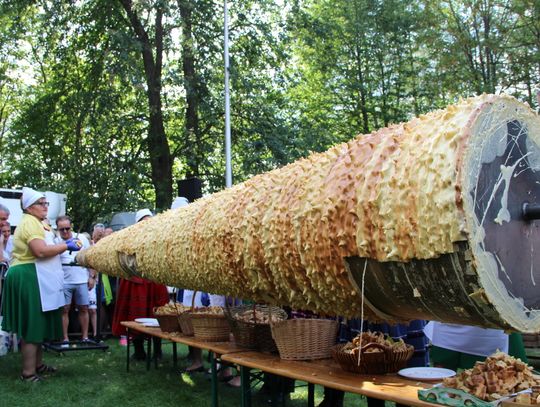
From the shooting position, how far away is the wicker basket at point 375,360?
9.40 feet

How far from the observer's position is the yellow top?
543cm

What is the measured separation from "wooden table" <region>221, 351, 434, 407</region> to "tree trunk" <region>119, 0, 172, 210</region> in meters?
9.82

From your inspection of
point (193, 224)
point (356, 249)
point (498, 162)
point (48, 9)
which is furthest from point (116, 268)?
point (48, 9)

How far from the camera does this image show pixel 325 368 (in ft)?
10.1

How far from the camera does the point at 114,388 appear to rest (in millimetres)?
5512

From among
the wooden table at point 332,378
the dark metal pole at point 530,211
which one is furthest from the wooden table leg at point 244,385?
the dark metal pole at point 530,211

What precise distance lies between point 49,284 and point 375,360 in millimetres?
3626

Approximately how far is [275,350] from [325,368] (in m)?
0.65

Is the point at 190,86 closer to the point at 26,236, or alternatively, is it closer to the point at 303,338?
the point at 26,236

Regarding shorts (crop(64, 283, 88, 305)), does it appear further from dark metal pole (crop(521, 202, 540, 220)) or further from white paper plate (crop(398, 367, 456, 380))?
dark metal pole (crop(521, 202, 540, 220))

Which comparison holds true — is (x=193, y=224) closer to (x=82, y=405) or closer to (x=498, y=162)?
(x=498, y=162)

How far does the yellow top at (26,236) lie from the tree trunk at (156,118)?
753cm

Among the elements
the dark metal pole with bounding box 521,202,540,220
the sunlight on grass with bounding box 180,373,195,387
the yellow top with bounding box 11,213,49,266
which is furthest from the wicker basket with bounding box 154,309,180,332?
the dark metal pole with bounding box 521,202,540,220

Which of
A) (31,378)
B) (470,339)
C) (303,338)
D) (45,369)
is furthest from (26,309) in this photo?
(470,339)
